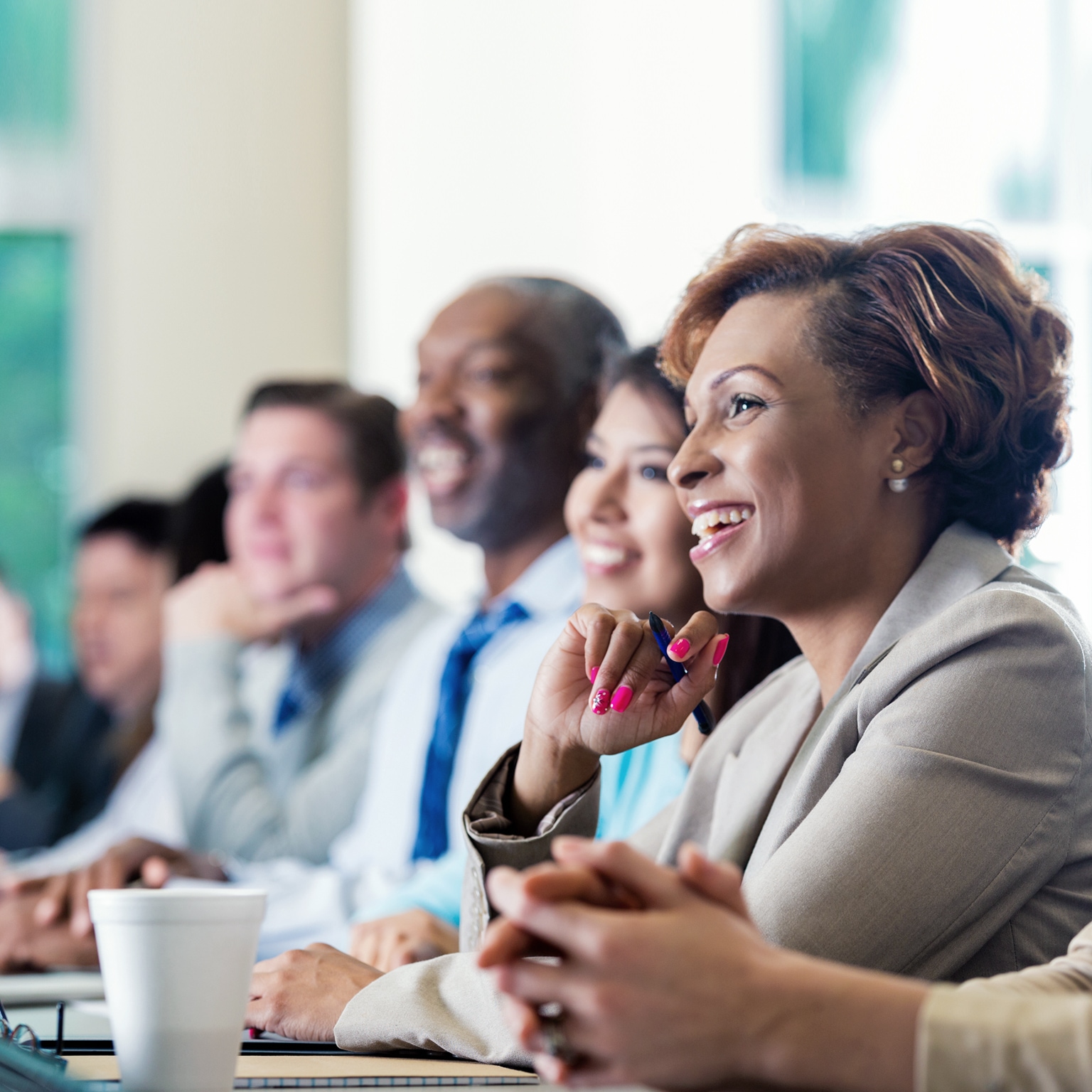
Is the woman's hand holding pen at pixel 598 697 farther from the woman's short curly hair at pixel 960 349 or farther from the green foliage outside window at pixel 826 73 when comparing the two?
the green foliage outside window at pixel 826 73

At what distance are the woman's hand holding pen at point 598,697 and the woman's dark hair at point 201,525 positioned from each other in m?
1.57

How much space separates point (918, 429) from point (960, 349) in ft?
0.21

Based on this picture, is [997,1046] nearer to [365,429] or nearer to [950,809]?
[950,809]

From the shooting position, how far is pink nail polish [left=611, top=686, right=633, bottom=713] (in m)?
0.95

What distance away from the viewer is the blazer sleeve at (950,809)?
757 millimetres

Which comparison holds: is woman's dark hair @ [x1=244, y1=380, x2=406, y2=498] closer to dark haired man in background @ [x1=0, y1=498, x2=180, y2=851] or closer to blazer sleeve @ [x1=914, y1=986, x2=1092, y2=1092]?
dark haired man in background @ [x1=0, y1=498, x2=180, y2=851]

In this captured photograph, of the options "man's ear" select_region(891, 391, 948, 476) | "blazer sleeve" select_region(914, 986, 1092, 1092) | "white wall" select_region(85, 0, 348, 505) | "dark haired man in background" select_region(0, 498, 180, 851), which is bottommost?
"dark haired man in background" select_region(0, 498, 180, 851)

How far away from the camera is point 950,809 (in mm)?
770

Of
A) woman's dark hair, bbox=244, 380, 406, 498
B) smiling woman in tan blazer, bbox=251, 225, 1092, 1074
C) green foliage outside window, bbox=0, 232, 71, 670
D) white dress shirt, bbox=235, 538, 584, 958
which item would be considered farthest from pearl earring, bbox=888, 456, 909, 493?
green foliage outside window, bbox=0, 232, 71, 670

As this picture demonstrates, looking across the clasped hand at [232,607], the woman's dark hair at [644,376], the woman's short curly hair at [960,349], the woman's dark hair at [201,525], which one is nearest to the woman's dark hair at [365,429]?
the clasped hand at [232,607]

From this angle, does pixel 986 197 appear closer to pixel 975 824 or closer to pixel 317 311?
pixel 317 311

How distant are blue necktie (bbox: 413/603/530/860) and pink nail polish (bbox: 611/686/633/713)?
2.11ft

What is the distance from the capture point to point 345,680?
2.17 m

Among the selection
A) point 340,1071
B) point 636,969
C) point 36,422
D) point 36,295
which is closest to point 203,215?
point 36,295
